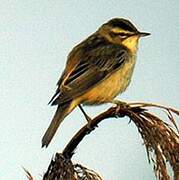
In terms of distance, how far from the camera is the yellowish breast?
114 inches

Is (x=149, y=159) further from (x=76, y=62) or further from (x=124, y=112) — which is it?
(x=76, y=62)

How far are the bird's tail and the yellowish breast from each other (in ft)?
0.53

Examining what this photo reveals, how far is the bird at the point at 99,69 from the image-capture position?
271 centimetres

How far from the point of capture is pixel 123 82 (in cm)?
305

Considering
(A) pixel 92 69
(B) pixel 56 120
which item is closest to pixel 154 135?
(B) pixel 56 120

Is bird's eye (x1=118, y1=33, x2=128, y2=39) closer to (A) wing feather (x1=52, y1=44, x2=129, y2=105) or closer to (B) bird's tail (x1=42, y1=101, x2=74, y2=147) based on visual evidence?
(A) wing feather (x1=52, y1=44, x2=129, y2=105)

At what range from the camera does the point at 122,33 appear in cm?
338

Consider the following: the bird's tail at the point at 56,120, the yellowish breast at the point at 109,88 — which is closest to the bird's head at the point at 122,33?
the yellowish breast at the point at 109,88

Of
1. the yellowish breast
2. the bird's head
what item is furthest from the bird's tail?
the bird's head

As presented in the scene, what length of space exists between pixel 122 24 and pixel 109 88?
0.58 m

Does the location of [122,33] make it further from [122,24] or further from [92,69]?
[92,69]

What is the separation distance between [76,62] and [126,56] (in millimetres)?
385

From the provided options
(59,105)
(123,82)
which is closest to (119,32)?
(123,82)

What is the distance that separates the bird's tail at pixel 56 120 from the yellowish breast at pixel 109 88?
16cm
